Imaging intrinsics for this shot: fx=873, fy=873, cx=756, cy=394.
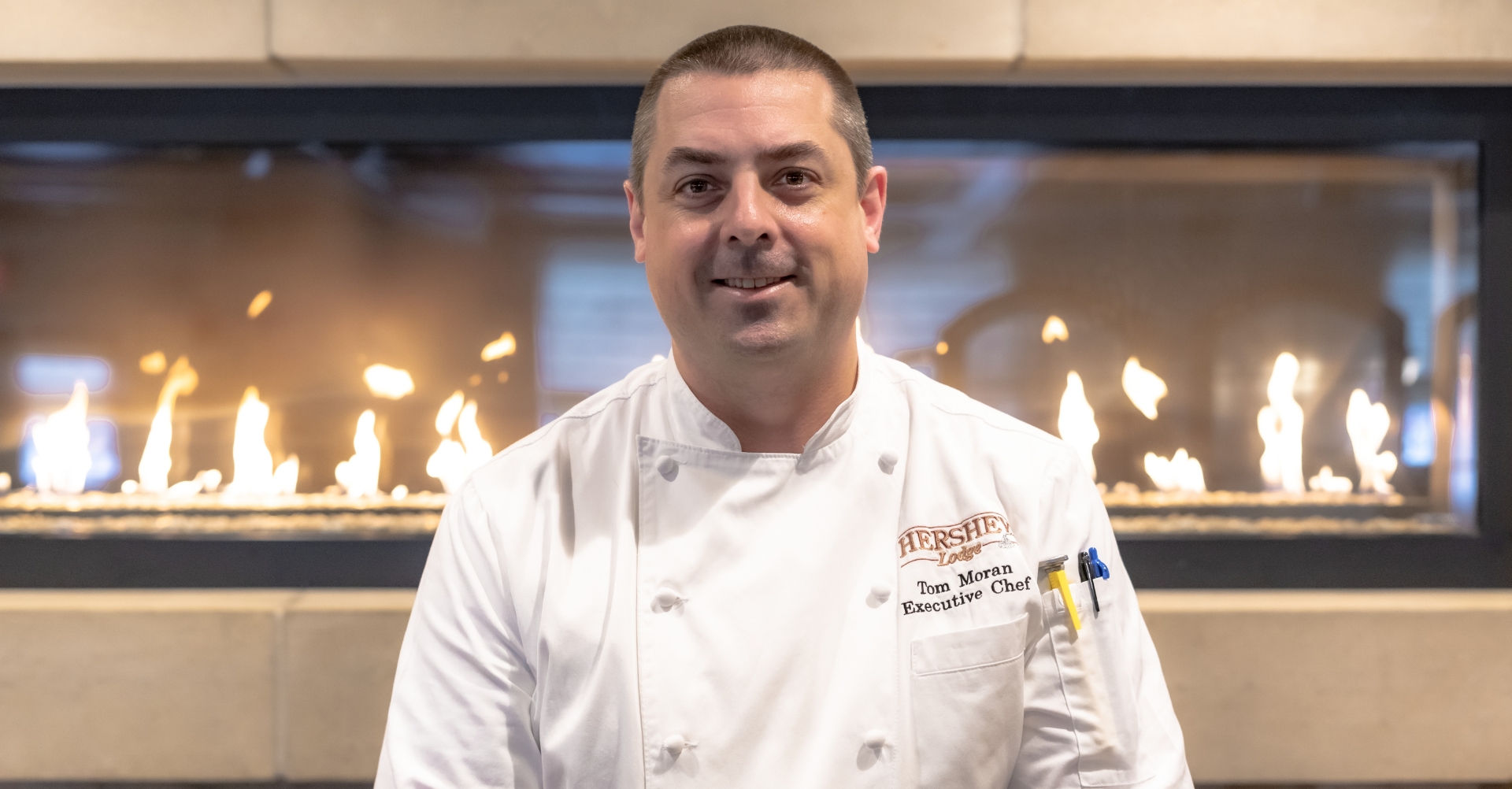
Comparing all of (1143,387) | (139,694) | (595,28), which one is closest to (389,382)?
(139,694)

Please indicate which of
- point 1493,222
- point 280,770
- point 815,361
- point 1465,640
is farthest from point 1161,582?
point 280,770

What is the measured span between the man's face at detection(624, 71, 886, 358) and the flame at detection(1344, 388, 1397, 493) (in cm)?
166

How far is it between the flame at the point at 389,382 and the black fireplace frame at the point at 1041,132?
0.37 m

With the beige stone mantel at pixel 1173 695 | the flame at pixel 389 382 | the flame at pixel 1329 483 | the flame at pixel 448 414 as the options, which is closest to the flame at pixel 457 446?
the flame at pixel 448 414

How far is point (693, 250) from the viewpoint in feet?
3.10

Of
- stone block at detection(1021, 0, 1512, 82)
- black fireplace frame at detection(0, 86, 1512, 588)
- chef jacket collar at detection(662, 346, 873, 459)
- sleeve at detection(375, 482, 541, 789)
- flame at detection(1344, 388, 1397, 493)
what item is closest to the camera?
sleeve at detection(375, 482, 541, 789)

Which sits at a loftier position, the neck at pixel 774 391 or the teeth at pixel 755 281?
the teeth at pixel 755 281

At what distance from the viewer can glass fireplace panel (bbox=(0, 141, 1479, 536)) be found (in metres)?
2.02

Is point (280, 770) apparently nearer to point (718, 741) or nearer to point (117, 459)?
point (117, 459)

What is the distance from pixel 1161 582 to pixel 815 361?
4.20 ft

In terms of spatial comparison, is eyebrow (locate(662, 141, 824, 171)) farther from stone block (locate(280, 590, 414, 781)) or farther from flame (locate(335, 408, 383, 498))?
flame (locate(335, 408, 383, 498))

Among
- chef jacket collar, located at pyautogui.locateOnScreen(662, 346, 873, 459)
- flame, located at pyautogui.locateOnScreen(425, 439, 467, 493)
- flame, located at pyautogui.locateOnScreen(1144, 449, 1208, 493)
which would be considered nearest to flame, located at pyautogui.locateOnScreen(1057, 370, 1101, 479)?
flame, located at pyautogui.locateOnScreen(1144, 449, 1208, 493)

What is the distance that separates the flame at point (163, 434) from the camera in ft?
6.75

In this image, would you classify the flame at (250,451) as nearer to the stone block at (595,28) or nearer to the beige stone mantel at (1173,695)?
the beige stone mantel at (1173,695)
